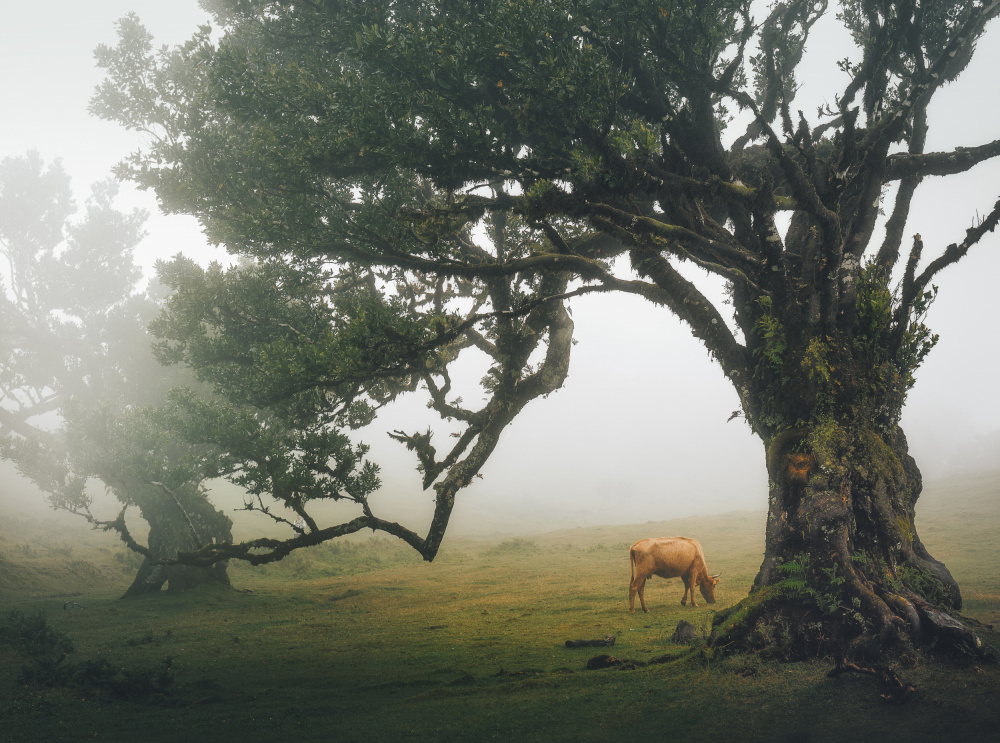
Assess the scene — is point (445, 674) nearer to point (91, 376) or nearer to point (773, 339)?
point (773, 339)

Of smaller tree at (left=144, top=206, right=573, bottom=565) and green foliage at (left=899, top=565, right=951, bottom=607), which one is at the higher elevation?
smaller tree at (left=144, top=206, right=573, bottom=565)

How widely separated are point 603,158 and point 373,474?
27.6ft

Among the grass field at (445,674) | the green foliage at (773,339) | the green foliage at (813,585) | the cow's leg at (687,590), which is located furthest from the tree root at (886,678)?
the cow's leg at (687,590)

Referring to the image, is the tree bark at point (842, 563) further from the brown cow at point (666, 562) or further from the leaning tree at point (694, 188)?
the brown cow at point (666, 562)

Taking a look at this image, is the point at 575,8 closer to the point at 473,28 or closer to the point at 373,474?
the point at 473,28

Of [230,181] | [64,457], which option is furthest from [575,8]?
[64,457]

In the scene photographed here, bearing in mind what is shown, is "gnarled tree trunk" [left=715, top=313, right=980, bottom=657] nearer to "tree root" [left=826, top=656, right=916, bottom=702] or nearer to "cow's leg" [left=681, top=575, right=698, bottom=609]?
"tree root" [left=826, top=656, right=916, bottom=702]

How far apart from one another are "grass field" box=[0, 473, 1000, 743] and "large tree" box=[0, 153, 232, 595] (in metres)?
3.58

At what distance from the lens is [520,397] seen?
14555mm

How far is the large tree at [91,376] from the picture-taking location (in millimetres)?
23500

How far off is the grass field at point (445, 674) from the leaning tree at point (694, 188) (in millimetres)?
1433

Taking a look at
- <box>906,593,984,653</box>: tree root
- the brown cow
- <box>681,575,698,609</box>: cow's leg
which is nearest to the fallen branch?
the brown cow

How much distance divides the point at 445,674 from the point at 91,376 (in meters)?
38.3

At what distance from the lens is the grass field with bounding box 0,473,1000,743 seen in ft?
21.5
